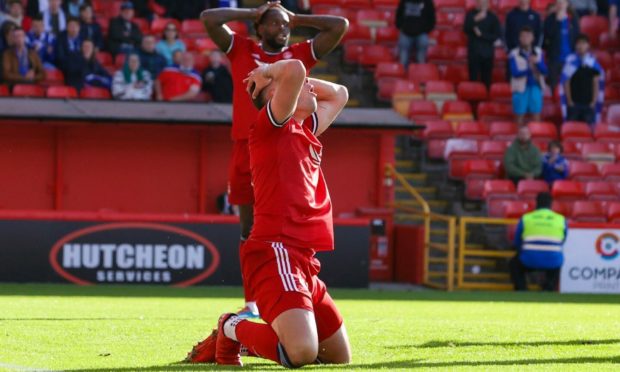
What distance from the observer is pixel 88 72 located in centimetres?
2189

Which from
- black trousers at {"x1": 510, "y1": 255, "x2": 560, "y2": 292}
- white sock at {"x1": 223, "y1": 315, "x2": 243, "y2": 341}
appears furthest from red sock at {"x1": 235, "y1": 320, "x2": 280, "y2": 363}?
black trousers at {"x1": 510, "y1": 255, "x2": 560, "y2": 292}

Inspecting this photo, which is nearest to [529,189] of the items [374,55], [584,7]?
[374,55]

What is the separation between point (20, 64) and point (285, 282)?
14459 millimetres

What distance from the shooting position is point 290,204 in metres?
7.96

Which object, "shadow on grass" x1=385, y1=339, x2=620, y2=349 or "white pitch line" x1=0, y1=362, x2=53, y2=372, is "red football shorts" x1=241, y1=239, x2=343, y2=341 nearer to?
"shadow on grass" x1=385, y1=339, x2=620, y2=349

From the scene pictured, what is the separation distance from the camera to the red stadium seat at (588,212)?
22323 millimetres

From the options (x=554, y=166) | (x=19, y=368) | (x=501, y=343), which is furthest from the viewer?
(x=554, y=166)

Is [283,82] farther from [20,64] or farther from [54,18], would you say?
[54,18]

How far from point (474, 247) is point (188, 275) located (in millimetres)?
5583

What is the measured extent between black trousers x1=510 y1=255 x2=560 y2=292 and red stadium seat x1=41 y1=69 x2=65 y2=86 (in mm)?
7841

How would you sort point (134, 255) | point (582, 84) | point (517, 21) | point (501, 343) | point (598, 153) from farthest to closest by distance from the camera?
1. point (517, 21)
2. point (582, 84)
3. point (598, 153)
4. point (134, 255)
5. point (501, 343)

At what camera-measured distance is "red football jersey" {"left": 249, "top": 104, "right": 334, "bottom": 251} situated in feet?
26.1

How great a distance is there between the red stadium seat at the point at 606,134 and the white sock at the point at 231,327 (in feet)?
57.1

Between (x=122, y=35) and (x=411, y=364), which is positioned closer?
(x=411, y=364)
